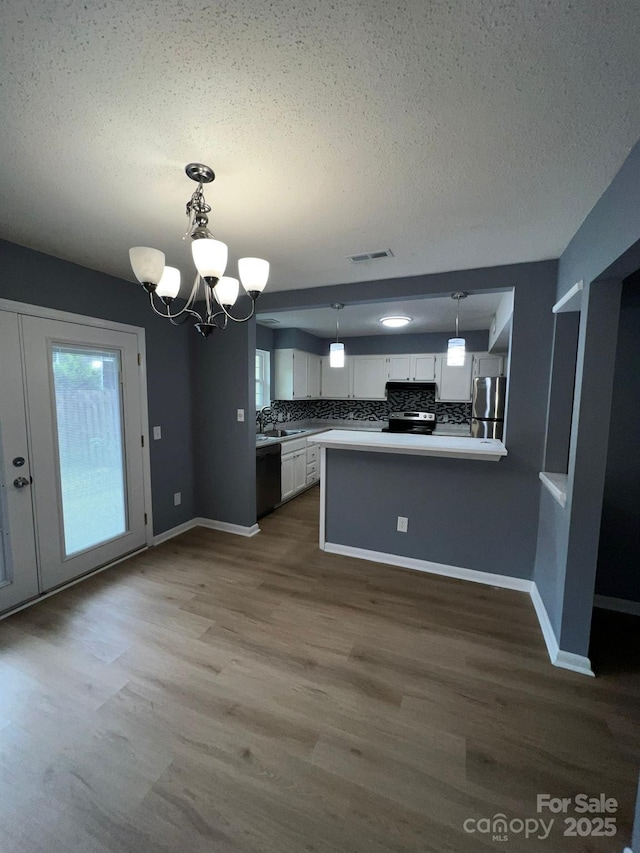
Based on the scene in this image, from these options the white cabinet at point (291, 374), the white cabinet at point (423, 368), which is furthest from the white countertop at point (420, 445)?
the white cabinet at point (423, 368)

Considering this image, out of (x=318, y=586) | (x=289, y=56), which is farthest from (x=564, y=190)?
(x=318, y=586)

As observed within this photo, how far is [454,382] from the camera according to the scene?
5.14 m

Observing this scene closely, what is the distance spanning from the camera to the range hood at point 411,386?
211 inches

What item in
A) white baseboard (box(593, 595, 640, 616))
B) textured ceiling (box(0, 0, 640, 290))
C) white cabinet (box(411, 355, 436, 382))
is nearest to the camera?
textured ceiling (box(0, 0, 640, 290))

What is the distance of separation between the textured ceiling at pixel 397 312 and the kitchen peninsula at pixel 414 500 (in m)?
1.46

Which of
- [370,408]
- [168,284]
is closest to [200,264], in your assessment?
[168,284]

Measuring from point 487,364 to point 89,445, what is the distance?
496cm

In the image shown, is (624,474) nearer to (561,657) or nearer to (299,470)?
(561,657)

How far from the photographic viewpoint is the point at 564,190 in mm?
1541

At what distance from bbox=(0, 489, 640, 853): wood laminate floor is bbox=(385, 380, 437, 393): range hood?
11.3ft

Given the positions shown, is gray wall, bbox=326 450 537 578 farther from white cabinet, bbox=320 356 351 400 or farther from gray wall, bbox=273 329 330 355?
white cabinet, bbox=320 356 351 400

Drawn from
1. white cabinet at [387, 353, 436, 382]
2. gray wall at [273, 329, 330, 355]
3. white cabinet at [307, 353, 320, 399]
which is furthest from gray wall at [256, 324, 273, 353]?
white cabinet at [387, 353, 436, 382]

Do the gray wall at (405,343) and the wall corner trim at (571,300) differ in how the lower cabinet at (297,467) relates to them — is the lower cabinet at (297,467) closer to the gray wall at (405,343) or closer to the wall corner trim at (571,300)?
the gray wall at (405,343)

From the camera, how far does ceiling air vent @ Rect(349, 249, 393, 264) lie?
230cm
